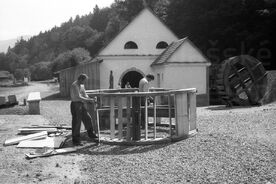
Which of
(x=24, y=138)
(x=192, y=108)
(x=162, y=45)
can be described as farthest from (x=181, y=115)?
(x=162, y=45)

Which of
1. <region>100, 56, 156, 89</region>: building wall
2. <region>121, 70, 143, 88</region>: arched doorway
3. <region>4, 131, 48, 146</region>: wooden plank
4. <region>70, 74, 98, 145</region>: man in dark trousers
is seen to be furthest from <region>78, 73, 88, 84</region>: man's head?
<region>121, 70, 143, 88</region>: arched doorway

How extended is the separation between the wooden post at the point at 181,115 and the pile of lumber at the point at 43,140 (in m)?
2.83

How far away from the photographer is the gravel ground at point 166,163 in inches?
284

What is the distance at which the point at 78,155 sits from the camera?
922 centimetres

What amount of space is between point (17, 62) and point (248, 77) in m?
140

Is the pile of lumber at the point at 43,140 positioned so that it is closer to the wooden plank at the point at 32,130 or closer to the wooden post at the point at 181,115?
the wooden plank at the point at 32,130

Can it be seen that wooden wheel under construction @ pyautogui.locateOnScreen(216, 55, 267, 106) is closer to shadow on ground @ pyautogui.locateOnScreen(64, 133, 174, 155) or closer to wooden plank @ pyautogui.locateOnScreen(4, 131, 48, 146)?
shadow on ground @ pyautogui.locateOnScreen(64, 133, 174, 155)

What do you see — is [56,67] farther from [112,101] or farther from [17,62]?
[112,101]

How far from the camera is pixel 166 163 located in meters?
8.24

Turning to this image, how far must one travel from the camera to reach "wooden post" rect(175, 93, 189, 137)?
10.6m

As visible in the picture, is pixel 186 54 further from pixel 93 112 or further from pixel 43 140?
pixel 43 140

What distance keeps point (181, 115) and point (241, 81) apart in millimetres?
13663

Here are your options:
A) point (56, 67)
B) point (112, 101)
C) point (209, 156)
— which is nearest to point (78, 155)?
point (112, 101)

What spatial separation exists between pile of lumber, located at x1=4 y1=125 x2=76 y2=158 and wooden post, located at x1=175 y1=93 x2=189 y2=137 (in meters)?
2.83
